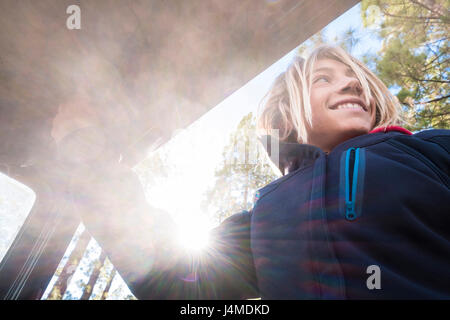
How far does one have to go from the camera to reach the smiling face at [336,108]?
108 cm

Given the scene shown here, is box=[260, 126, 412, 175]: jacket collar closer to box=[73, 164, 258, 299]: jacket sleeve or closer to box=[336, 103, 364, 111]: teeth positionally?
box=[336, 103, 364, 111]: teeth

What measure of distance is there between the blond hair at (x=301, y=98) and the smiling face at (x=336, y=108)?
34mm

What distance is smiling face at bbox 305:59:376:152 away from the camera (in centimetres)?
108

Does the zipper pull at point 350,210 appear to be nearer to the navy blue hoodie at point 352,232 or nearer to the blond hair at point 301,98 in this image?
the navy blue hoodie at point 352,232

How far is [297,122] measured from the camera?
1.21m

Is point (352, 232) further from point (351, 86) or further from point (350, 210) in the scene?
point (351, 86)

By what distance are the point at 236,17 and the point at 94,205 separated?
1.54 m

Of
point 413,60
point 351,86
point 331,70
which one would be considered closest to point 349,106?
point 351,86

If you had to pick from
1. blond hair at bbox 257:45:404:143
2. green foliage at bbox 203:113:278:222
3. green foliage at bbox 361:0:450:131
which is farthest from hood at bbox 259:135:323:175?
Result: green foliage at bbox 203:113:278:222

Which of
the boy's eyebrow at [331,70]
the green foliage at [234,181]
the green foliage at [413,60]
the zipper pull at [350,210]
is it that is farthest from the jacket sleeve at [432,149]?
the green foliage at [234,181]

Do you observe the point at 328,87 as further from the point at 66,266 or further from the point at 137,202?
the point at 66,266

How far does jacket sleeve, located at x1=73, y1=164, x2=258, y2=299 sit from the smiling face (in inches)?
25.9

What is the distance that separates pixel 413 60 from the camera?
3.84 m

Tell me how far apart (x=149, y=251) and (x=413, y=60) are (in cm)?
507
